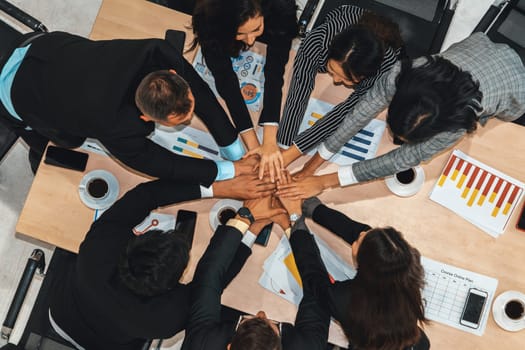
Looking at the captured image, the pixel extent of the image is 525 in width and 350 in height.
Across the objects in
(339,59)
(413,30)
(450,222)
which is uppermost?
(413,30)

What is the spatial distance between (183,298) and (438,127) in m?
1.04

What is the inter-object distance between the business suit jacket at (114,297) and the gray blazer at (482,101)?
2.29 ft

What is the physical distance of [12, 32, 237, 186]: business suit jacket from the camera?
5.06ft

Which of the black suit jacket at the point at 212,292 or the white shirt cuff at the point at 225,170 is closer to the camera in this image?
the black suit jacket at the point at 212,292

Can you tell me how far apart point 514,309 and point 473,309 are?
0.49 ft

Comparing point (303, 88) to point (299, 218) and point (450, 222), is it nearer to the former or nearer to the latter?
point (299, 218)

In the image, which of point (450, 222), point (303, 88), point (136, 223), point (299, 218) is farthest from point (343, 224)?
point (136, 223)

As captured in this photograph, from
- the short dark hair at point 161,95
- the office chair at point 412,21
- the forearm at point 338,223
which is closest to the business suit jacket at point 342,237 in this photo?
the forearm at point 338,223

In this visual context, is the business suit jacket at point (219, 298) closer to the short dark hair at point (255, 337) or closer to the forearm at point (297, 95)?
the short dark hair at point (255, 337)

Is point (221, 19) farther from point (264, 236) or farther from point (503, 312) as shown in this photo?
point (503, 312)

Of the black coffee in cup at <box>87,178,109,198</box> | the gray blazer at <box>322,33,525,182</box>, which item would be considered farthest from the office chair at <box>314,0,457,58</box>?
the black coffee in cup at <box>87,178,109,198</box>

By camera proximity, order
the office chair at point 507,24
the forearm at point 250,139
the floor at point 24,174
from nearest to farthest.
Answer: the forearm at point 250,139
the office chair at point 507,24
the floor at point 24,174

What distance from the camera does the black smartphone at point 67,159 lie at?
182cm

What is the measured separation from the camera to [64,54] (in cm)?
161
